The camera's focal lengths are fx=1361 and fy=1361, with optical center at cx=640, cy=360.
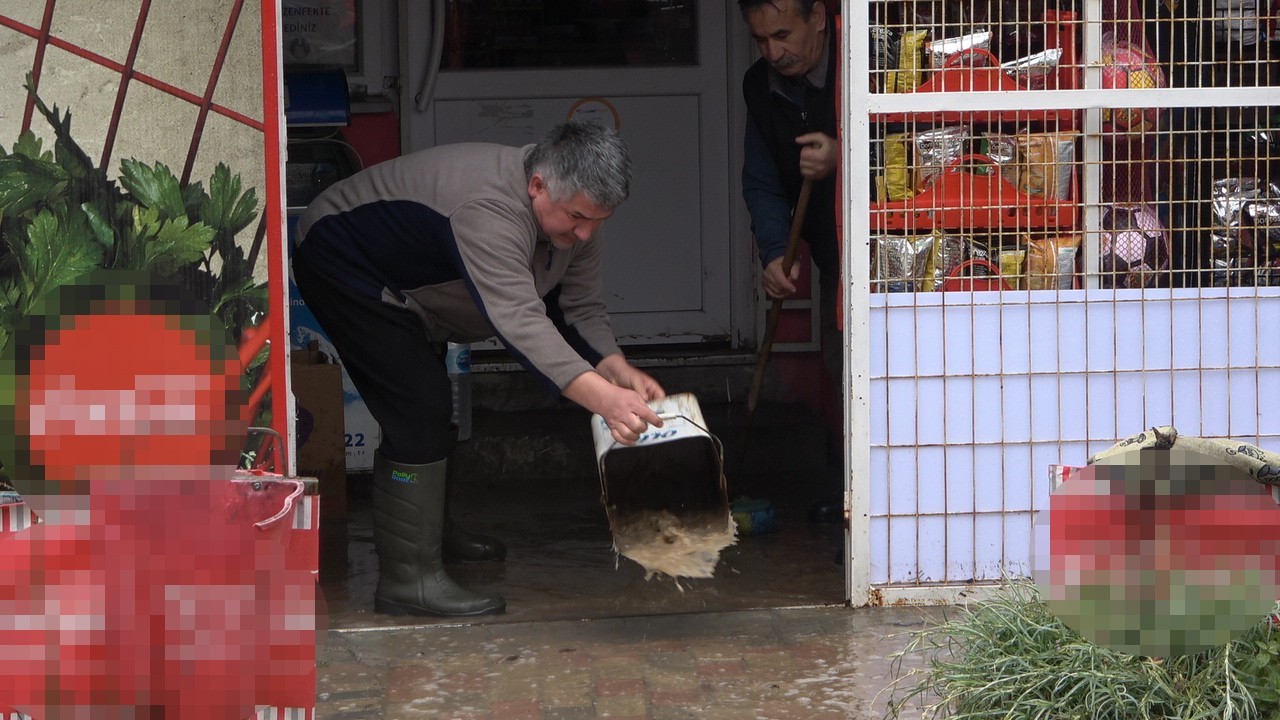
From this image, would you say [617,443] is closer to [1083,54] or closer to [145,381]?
[1083,54]

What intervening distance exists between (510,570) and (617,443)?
1260 mm

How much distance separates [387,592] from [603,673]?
929 millimetres

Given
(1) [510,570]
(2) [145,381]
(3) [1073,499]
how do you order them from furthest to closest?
(1) [510,570]
(3) [1073,499]
(2) [145,381]

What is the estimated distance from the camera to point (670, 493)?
4.35 m

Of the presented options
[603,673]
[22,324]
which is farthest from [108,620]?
[603,673]

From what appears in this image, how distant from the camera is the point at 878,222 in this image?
4.22 m

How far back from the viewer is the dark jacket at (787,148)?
16.3ft

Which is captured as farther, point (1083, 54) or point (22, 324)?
point (1083, 54)

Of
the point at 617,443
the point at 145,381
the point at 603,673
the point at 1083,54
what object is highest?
the point at 1083,54

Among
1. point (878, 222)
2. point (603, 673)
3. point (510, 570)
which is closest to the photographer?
point (603, 673)

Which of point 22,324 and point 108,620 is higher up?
point 22,324

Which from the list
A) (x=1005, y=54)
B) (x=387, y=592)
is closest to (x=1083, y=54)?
(x=1005, y=54)

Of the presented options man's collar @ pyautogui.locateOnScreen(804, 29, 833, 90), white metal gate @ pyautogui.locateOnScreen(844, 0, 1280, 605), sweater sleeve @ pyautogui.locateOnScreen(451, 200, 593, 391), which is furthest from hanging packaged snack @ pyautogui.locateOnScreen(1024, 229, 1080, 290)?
sweater sleeve @ pyautogui.locateOnScreen(451, 200, 593, 391)


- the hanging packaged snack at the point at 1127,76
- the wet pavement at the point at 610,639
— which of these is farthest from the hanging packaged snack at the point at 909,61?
the wet pavement at the point at 610,639
